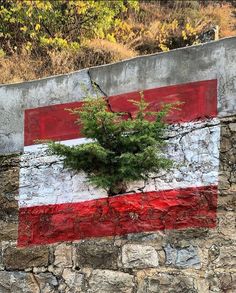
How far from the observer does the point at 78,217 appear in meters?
5.28

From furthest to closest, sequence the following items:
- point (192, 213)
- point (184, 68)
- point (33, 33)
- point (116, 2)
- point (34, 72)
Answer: point (116, 2)
point (33, 33)
point (34, 72)
point (184, 68)
point (192, 213)

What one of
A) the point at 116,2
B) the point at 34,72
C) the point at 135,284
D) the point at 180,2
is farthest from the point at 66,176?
the point at 180,2

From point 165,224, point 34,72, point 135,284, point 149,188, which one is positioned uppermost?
point 34,72

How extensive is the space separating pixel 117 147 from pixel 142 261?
3.47 feet

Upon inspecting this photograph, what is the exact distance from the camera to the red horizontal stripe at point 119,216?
15.8 feet

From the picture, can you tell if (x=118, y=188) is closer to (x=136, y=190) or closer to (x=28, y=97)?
(x=136, y=190)

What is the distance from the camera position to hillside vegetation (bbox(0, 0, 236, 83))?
27.7ft

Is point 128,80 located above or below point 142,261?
above

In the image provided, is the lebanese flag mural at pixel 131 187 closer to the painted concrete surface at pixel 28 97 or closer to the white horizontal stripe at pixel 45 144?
the white horizontal stripe at pixel 45 144

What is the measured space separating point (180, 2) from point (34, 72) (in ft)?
17.9

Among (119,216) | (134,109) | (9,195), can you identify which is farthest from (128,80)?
(9,195)

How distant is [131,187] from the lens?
5.12 meters

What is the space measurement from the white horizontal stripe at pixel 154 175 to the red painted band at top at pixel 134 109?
0.32 ft

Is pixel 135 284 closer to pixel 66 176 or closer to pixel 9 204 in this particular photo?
pixel 66 176
